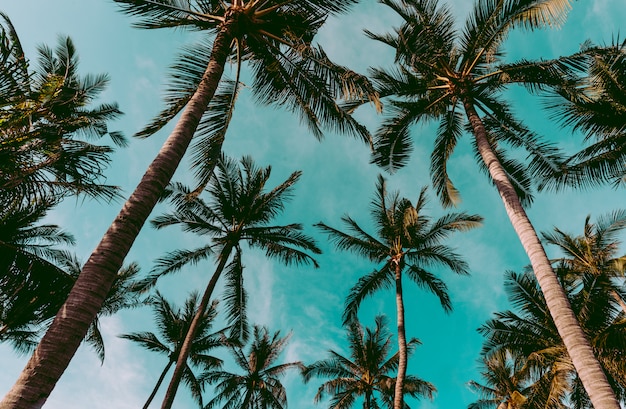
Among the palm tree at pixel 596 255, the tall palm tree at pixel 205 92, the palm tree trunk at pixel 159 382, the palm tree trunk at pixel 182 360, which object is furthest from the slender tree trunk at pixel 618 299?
the palm tree trunk at pixel 159 382

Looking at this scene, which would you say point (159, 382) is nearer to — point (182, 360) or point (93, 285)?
point (182, 360)

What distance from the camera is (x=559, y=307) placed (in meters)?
5.45

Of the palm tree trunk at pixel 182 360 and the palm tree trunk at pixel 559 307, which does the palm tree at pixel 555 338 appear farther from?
the palm tree trunk at pixel 182 360

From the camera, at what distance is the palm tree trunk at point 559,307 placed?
467 centimetres

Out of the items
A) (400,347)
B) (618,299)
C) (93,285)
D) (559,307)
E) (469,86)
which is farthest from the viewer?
(618,299)

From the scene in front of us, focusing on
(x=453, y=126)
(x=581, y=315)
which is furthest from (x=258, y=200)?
(x=581, y=315)

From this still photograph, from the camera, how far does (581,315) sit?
11.8 m

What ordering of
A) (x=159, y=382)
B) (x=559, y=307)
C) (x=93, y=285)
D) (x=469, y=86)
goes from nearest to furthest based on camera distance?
(x=93, y=285), (x=559, y=307), (x=469, y=86), (x=159, y=382)

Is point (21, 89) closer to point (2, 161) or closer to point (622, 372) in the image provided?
point (2, 161)

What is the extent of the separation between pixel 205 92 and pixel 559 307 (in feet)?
20.0

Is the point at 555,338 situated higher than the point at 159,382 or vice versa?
the point at 555,338

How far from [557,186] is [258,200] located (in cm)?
974

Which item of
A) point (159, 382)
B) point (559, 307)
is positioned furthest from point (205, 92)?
point (159, 382)

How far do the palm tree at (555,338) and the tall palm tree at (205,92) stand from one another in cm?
964
